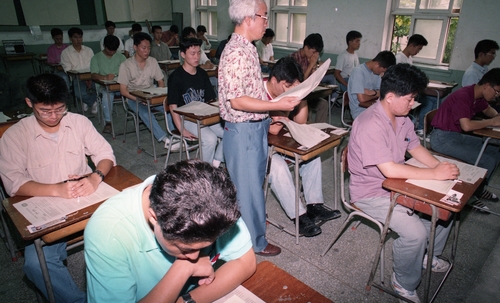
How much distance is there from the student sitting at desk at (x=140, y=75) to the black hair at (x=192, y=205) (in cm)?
332

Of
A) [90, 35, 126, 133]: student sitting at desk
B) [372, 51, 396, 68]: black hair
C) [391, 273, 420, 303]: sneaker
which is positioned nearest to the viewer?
[391, 273, 420, 303]: sneaker

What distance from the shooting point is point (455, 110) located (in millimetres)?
2840

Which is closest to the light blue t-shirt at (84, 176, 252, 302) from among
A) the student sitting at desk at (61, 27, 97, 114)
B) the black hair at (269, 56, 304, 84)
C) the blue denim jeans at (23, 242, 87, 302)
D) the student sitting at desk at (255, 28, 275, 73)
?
the blue denim jeans at (23, 242, 87, 302)

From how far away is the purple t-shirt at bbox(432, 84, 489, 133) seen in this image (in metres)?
2.79

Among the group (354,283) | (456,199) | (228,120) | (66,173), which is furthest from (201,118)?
(456,199)

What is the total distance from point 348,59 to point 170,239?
541 centimetres

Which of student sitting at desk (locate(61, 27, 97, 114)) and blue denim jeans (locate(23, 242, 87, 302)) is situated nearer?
blue denim jeans (locate(23, 242, 87, 302))

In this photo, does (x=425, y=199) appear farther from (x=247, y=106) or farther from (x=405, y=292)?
(x=247, y=106)

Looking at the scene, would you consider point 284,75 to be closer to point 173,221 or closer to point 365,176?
point 365,176

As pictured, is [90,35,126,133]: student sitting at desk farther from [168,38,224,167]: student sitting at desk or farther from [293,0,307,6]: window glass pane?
[293,0,307,6]: window glass pane

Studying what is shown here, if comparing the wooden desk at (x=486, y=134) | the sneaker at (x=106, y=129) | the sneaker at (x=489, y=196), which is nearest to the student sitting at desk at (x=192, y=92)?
the sneaker at (x=106, y=129)

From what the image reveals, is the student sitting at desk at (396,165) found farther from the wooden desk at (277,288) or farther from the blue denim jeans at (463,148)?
the blue denim jeans at (463,148)

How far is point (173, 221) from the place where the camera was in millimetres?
727

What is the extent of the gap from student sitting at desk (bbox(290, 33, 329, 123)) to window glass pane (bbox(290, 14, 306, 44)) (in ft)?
8.78
